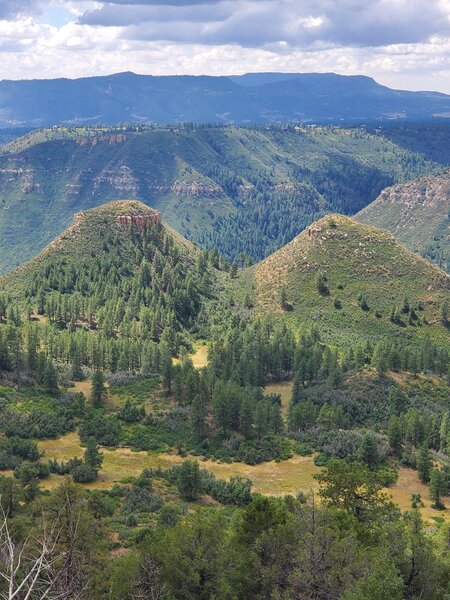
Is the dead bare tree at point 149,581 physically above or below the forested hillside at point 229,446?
above

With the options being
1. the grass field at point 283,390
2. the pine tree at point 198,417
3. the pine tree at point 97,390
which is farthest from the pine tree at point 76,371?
the grass field at point 283,390

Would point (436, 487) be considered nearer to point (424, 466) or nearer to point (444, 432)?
point (424, 466)

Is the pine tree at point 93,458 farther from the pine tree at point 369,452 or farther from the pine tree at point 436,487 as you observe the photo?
the pine tree at point 436,487

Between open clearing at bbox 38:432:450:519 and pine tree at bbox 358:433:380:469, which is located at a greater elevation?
pine tree at bbox 358:433:380:469

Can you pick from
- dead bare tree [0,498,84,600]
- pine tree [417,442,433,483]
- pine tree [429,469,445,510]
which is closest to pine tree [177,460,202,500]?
dead bare tree [0,498,84,600]

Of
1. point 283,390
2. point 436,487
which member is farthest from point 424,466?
point 283,390

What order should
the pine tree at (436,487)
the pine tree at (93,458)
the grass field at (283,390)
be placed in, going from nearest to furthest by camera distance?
the pine tree at (436,487)
the pine tree at (93,458)
the grass field at (283,390)

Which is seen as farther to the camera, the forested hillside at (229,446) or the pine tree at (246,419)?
the pine tree at (246,419)

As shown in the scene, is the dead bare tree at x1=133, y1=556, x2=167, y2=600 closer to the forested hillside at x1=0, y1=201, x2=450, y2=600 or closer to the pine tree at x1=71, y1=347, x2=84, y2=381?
the forested hillside at x1=0, y1=201, x2=450, y2=600

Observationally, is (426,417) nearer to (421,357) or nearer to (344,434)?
(344,434)
